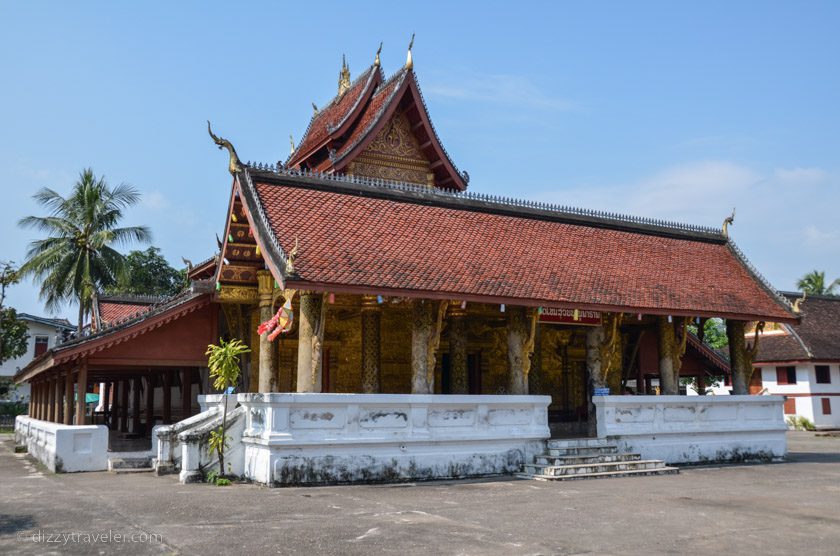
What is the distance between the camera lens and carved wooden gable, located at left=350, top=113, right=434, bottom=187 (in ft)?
74.1

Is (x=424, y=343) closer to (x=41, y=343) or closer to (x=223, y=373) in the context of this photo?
(x=223, y=373)

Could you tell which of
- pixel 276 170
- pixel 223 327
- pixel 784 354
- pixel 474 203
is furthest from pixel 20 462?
pixel 784 354

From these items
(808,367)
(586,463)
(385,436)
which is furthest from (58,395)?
(808,367)

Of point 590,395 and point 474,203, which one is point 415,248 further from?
point 590,395

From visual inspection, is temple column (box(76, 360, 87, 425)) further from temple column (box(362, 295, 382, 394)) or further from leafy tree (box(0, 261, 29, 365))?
leafy tree (box(0, 261, 29, 365))

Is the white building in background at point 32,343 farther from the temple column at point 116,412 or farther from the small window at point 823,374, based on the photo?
the small window at point 823,374

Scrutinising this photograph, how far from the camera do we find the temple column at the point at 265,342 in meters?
15.5

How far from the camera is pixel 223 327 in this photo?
18.0 metres

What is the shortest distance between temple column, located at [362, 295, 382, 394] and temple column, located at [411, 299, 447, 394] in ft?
6.27

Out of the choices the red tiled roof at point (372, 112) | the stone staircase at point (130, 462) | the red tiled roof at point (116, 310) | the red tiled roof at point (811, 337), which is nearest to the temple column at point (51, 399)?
the red tiled roof at point (116, 310)

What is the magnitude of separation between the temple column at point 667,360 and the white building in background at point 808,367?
19277 millimetres

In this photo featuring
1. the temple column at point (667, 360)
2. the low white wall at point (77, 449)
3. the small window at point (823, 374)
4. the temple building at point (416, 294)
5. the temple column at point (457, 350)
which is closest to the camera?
the temple building at point (416, 294)

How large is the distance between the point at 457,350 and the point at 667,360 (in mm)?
5145

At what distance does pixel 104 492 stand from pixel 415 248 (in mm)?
7235
